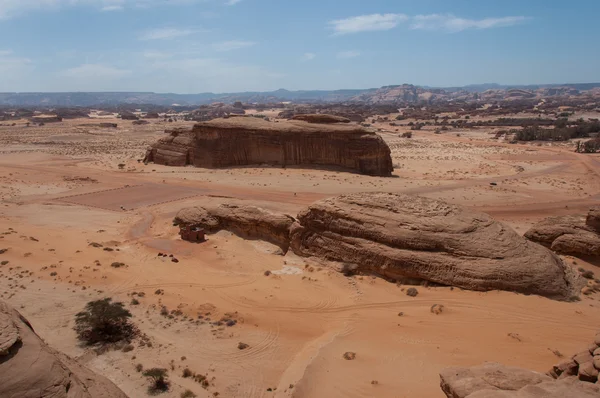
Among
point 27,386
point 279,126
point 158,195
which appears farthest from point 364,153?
point 27,386

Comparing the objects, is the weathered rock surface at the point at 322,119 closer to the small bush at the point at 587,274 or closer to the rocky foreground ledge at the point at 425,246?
the rocky foreground ledge at the point at 425,246

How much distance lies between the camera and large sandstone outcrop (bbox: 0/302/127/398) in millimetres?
6840

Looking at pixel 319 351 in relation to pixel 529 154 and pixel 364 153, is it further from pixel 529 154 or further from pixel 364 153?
pixel 529 154

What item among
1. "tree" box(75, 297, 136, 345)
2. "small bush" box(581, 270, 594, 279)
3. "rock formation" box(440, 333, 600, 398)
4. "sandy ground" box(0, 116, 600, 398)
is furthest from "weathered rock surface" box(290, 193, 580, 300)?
"tree" box(75, 297, 136, 345)

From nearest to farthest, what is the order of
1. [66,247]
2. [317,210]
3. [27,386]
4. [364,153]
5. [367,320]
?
[27,386], [367,320], [317,210], [66,247], [364,153]


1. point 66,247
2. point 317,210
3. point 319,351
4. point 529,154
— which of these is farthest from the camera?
point 529,154

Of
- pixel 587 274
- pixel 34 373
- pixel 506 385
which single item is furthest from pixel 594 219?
pixel 34 373

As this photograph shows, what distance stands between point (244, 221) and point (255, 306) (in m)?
7.15

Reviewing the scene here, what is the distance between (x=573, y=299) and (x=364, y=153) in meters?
26.2

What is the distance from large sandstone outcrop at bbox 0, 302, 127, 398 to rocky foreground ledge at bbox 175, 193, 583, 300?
33.6 feet

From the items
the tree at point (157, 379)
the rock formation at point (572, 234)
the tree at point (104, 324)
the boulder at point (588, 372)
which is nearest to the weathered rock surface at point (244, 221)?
the tree at point (104, 324)

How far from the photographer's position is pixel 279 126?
4053 centimetres

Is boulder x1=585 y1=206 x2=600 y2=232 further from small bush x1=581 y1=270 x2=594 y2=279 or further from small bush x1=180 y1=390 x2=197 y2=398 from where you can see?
small bush x1=180 y1=390 x2=197 y2=398

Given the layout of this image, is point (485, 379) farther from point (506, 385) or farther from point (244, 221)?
point (244, 221)
